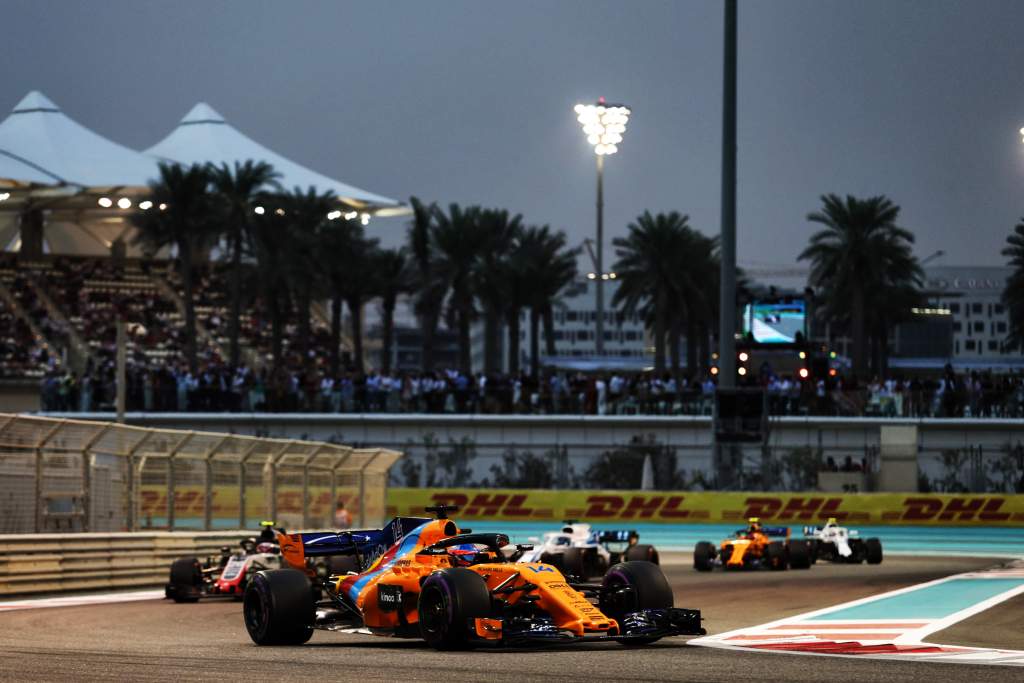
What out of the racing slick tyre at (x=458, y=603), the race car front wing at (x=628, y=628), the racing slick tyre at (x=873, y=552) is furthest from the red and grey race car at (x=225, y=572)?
the racing slick tyre at (x=873, y=552)

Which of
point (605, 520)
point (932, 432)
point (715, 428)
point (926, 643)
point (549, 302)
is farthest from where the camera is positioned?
point (549, 302)

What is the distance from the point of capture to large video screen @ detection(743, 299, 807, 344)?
3991cm

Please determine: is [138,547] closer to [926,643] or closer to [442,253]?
[926,643]

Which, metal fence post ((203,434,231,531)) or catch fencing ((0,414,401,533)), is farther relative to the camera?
metal fence post ((203,434,231,531))

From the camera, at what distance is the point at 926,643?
14008mm

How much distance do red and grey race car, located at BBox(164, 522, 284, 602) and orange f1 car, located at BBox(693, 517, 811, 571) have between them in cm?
985

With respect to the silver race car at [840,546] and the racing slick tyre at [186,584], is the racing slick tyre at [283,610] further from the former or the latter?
the silver race car at [840,546]

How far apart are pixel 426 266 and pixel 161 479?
4039 centimetres

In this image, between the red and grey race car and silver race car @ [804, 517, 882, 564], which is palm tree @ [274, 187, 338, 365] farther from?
the red and grey race car

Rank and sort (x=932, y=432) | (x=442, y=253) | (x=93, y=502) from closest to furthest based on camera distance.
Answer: (x=93, y=502) → (x=932, y=432) → (x=442, y=253)

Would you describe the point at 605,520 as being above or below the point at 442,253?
below

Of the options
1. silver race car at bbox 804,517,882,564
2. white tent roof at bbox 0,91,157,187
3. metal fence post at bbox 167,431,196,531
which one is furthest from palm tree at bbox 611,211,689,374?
metal fence post at bbox 167,431,196,531

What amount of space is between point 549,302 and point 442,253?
→ 8.01 metres

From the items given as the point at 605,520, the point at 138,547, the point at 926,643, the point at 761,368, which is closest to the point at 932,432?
the point at 761,368
